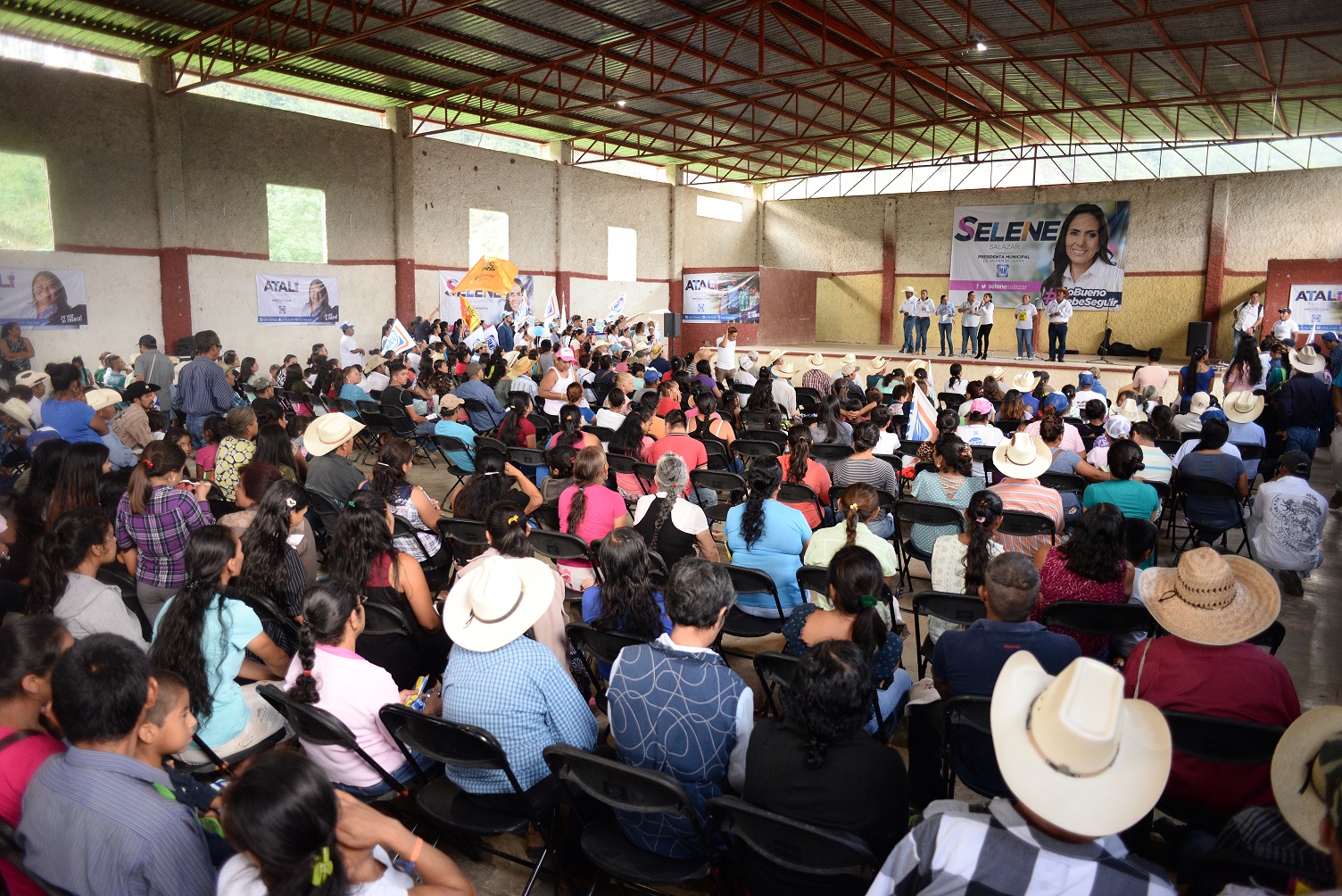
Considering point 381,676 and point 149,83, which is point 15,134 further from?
point 381,676

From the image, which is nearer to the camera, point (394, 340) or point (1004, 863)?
point (1004, 863)

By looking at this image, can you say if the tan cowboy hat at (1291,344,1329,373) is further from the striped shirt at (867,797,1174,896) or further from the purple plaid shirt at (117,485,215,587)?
the purple plaid shirt at (117,485,215,587)

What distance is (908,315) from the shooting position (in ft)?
61.0

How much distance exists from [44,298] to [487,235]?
846cm

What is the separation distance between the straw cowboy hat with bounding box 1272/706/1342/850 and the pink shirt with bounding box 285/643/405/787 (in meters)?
2.29

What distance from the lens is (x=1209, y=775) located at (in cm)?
228

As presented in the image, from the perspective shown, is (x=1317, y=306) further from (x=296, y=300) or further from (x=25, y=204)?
(x=25, y=204)

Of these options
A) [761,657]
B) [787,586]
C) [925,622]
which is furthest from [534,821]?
[925,622]

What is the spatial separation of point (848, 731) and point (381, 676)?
146 cm

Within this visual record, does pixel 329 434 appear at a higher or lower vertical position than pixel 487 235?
lower

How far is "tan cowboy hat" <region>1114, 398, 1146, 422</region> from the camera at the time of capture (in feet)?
25.8

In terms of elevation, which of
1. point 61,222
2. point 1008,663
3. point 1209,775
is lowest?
point 1209,775

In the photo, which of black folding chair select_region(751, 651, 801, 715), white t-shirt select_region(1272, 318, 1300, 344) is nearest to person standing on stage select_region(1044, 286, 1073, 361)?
white t-shirt select_region(1272, 318, 1300, 344)

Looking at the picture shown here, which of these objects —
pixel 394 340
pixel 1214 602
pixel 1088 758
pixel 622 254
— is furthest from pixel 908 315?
pixel 1088 758
